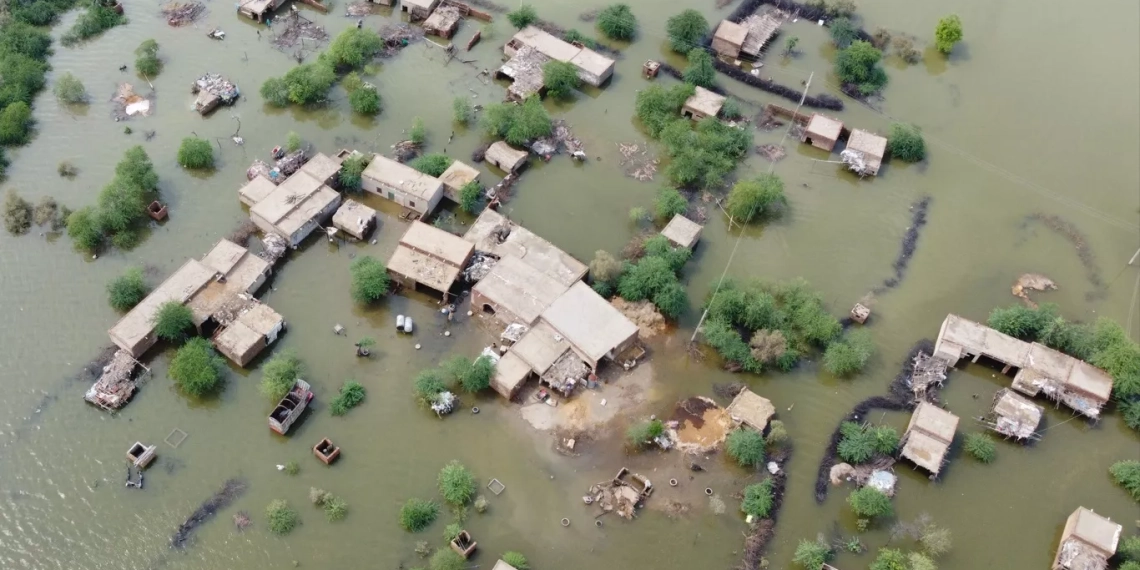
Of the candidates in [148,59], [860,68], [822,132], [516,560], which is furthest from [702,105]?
[148,59]

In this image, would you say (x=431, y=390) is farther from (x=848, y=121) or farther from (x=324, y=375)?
(x=848, y=121)

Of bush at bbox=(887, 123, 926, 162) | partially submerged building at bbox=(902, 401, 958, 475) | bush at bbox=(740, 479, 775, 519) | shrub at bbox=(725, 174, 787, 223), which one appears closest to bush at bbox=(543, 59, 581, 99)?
shrub at bbox=(725, 174, 787, 223)

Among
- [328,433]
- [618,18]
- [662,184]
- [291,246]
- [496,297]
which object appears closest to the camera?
[328,433]

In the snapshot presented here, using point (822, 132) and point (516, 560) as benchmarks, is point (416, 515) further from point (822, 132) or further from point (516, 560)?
point (822, 132)

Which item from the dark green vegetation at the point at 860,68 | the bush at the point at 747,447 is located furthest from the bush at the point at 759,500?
the dark green vegetation at the point at 860,68

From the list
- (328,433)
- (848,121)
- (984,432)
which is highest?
(848,121)

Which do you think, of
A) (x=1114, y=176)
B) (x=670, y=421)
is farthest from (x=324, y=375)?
(x=1114, y=176)

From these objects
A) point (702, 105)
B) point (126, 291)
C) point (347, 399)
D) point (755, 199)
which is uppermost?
point (702, 105)
